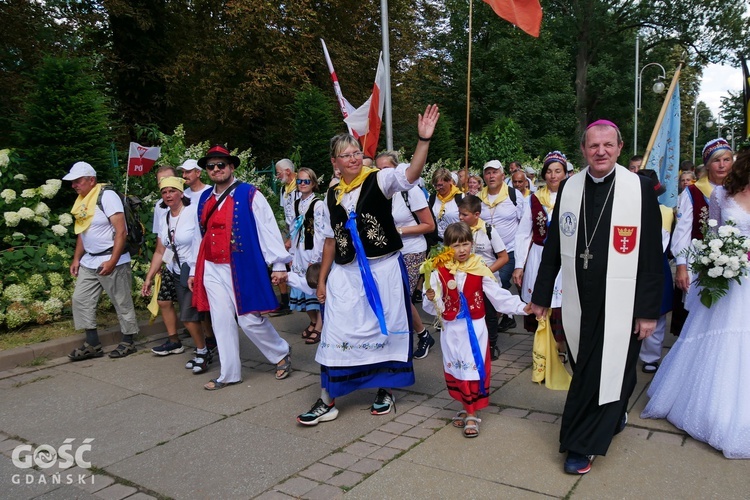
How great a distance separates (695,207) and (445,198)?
3.41 m

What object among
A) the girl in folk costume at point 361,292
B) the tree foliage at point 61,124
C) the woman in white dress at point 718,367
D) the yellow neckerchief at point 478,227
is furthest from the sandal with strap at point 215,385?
the tree foliage at point 61,124

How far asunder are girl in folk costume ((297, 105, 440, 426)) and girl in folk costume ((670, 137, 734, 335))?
2.15 metres

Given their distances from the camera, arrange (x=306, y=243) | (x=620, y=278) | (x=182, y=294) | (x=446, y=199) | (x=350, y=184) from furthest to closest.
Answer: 1. (x=446, y=199)
2. (x=306, y=243)
3. (x=182, y=294)
4. (x=350, y=184)
5. (x=620, y=278)

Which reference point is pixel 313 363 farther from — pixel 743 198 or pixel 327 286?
pixel 743 198

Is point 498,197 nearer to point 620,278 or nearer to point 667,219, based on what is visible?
point 667,219

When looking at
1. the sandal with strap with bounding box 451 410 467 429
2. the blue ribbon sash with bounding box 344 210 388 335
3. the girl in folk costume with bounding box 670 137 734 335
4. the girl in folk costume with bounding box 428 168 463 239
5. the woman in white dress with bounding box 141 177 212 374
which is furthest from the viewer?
the girl in folk costume with bounding box 428 168 463 239

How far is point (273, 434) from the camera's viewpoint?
14.7 ft

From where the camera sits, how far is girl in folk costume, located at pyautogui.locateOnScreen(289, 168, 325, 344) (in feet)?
23.5

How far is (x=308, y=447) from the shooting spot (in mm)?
4219

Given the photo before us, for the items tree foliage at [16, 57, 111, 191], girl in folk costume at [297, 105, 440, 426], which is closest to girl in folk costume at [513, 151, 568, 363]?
girl in folk costume at [297, 105, 440, 426]

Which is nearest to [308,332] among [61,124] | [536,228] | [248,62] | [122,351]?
[122,351]

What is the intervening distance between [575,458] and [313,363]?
3.19 metres

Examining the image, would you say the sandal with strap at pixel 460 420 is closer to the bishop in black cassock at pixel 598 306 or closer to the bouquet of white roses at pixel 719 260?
the bishop in black cassock at pixel 598 306

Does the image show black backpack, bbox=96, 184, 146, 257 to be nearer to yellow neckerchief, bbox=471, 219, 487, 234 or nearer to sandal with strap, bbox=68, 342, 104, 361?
sandal with strap, bbox=68, 342, 104, 361
